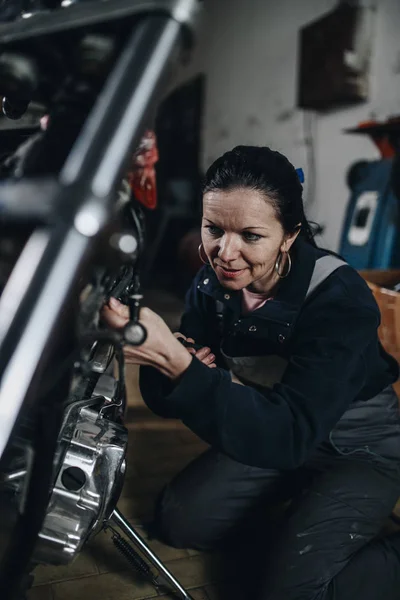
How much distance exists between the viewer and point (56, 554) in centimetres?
72

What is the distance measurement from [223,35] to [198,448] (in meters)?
4.26

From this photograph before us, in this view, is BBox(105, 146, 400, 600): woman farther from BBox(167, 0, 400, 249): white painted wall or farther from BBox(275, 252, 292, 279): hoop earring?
BBox(167, 0, 400, 249): white painted wall

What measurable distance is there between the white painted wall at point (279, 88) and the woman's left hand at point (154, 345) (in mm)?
1937

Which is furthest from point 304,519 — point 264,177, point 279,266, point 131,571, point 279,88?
point 279,88

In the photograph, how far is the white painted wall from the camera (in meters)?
3.16

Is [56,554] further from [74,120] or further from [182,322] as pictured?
[182,322]

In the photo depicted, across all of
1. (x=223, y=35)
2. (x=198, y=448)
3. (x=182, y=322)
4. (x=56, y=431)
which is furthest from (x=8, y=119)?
(x=223, y=35)

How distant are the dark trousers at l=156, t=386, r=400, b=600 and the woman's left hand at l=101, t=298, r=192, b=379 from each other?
696 millimetres

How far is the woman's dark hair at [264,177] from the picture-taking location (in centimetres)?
102

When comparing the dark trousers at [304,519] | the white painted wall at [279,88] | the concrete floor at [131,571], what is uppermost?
the white painted wall at [279,88]

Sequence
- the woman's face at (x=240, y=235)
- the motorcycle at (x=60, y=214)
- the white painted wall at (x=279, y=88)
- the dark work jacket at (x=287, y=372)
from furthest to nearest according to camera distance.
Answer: the white painted wall at (x=279, y=88), the woman's face at (x=240, y=235), the dark work jacket at (x=287, y=372), the motorcycle at (x=60, y=214)

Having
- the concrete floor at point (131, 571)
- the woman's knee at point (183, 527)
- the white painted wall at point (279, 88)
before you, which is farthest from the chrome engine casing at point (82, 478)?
the white painted wall at point (279, 88)

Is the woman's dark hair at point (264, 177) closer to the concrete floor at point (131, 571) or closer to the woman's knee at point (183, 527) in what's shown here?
the concrete floor at point (131, 571)

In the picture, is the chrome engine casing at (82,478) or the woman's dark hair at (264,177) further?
the woman's dark hair at (264,177)
